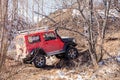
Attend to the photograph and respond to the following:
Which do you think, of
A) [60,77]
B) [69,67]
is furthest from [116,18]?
[60,77]

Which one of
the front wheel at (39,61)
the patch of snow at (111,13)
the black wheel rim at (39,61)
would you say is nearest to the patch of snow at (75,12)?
the patch of snow at (111,13)

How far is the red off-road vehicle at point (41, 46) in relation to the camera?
15.5 meters

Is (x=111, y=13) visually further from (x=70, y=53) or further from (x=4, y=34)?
(x=4, y=34)

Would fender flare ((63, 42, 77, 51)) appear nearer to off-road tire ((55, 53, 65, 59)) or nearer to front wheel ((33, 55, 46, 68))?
off-road tire ((55, 53, 65, 59))

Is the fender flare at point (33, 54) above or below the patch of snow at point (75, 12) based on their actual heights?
below

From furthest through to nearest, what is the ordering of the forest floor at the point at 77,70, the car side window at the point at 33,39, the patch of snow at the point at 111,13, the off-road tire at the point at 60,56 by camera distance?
the off-road tire at the point at 60,56, the car side window at the point at 33,39, the patch of snow at the point at 111,13, the forest floor at the point at 77,70

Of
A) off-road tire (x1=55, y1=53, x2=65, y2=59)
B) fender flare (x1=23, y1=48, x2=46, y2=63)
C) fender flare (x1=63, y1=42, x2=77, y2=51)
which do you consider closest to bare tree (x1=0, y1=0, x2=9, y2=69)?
fender flare (x1=23, y1=48, x2=46, y2=63)

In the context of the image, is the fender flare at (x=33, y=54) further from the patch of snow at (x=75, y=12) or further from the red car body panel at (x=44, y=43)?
the patch of snow at (x=75, y=12)

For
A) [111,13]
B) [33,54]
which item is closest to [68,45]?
[33,54]

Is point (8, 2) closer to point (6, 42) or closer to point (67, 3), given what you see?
point (6, 42)

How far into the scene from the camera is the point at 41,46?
15977 millimetres

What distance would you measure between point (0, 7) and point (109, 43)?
13.4 meters

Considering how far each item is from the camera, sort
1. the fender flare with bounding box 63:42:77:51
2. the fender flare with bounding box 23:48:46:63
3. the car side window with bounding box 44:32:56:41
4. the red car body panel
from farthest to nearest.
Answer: the fender flare with bounding box 63:42:77:51 < the car side window with bounding box 44:32:56:41 < the red car body panel < the fender flare with bounding box 23:48:46:63

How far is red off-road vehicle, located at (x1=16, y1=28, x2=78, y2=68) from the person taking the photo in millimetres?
15523
